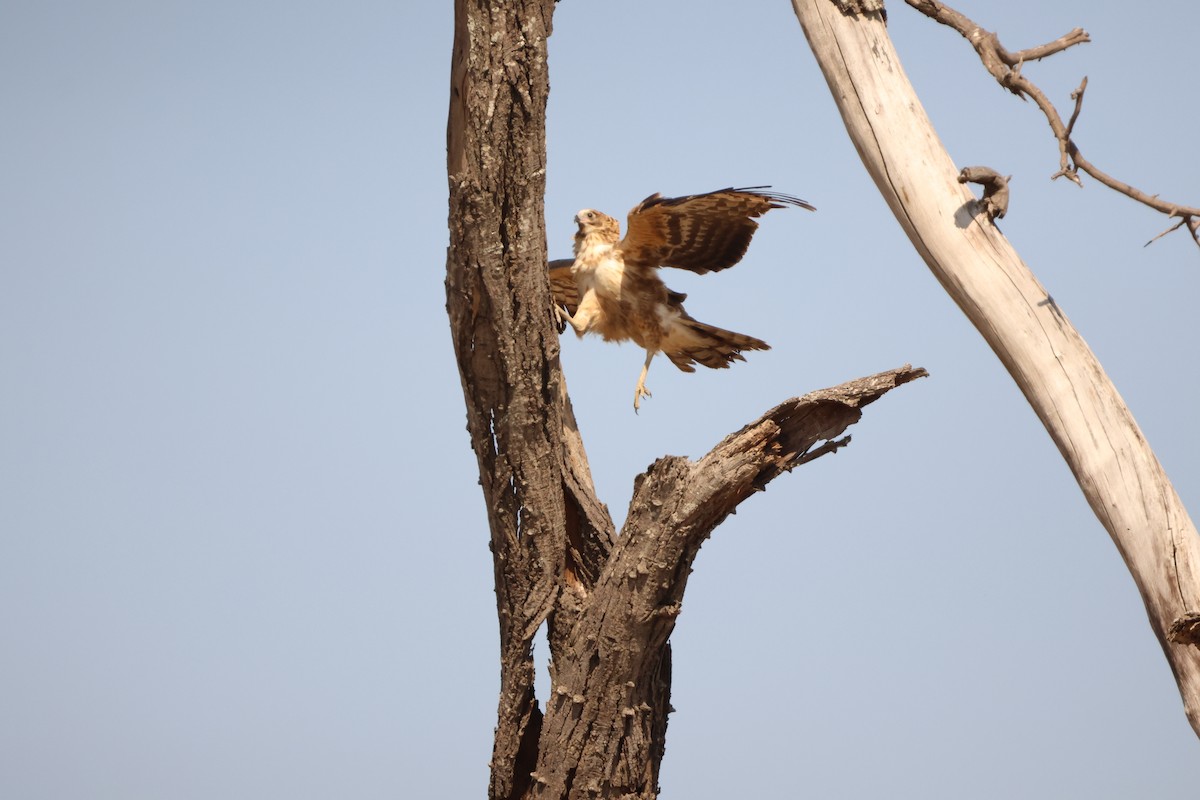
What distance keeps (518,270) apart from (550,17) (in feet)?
2.31

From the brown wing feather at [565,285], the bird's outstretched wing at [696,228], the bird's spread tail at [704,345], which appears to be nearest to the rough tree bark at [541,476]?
the bird's outstretched wing at [696,228]

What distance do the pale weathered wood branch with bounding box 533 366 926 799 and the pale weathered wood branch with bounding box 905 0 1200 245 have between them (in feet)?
2.57

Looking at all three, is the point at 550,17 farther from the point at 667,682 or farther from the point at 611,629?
the point at 667,682

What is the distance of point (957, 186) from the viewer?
346cm

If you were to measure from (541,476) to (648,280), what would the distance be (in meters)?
1.50

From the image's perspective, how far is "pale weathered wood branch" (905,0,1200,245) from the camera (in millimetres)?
3244

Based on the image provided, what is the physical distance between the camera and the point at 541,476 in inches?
135

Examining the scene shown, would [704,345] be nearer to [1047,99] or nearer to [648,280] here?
[648,280]

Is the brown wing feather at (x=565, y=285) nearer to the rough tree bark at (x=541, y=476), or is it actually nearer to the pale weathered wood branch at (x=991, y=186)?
the rough tree bark at (x=541, y=476)

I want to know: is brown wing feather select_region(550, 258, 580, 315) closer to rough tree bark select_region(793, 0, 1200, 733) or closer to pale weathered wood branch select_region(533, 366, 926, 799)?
rough tree bark select_region(793, 0, 1200, 733)

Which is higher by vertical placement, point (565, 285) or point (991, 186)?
point (565, 285)

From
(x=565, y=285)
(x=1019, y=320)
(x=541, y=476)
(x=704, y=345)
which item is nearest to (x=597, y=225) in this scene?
(x=565, y=285)

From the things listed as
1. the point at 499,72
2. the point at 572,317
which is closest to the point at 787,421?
the point at 499,72

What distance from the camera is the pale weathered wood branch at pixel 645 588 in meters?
3.18
